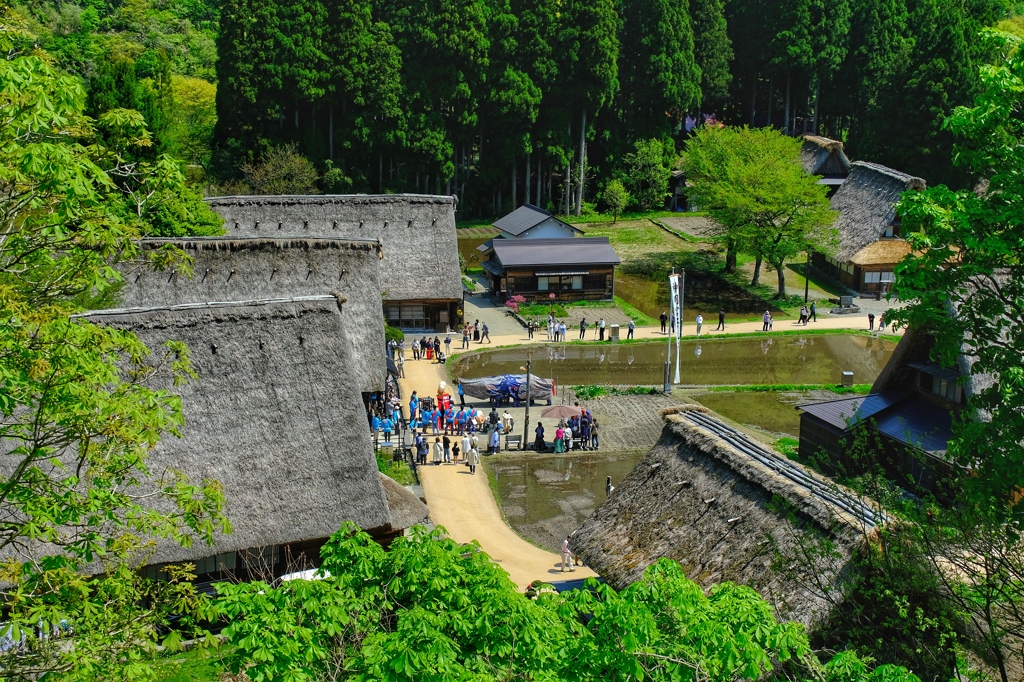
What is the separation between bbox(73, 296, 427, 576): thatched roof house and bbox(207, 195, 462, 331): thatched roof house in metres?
22.5

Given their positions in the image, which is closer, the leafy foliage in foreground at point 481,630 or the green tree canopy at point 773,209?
the leafy foliage in foreground at point 481,630

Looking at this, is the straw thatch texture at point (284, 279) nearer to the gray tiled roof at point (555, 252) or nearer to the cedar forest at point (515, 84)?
the cedar forest at point (515, 84)

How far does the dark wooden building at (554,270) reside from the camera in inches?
2008

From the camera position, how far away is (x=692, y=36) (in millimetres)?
70250

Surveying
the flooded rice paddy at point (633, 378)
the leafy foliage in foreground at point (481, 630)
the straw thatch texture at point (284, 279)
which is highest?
the straw thatch texture at point (284, 279)

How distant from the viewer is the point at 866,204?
55.5 metres

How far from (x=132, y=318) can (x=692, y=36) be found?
56798 mm

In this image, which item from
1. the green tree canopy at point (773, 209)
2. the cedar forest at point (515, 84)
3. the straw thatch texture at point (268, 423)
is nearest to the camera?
the straw thatch texture at point (268, 423)

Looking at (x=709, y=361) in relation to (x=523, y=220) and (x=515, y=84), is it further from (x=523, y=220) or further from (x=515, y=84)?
(x=515, y=84)

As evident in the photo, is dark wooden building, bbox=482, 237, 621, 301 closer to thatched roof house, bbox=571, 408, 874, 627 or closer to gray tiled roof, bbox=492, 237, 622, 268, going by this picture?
gray tiled roof, bbox=492, 237, 622, 268

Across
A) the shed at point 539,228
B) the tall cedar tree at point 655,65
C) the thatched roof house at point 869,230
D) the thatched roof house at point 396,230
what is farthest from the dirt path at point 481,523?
the tall cedar tree at point 655,65

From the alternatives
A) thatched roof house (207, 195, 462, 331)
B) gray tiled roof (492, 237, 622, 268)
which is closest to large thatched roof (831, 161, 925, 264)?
gray tiled roof (492, 237, 622, 268)

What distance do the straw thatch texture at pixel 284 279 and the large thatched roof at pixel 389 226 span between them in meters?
10.7

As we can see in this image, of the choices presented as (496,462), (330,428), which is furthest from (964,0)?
(330,428)
